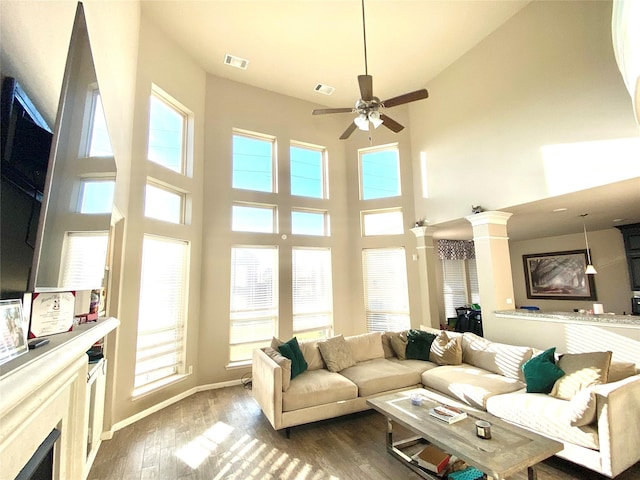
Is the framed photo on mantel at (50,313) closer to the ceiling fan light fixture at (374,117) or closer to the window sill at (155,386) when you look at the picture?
the window sill at (155,386)

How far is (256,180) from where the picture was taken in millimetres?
5613

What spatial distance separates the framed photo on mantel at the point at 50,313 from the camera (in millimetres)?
1246

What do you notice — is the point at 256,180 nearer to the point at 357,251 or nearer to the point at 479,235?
the point at 357,251

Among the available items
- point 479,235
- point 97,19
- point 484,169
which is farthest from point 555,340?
point 97,19

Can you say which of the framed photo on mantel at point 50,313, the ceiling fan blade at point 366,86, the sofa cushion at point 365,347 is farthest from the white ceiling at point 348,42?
the framed photo on mantel at point 50,313

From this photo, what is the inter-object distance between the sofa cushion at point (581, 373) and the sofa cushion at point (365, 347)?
2107 mm

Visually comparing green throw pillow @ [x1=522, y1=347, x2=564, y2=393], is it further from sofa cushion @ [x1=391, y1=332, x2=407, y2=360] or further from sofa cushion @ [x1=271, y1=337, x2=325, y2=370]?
sofa cushion @ [x1=271, y1=337, x2=325, y2=370]

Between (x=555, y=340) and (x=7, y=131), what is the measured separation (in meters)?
5.14

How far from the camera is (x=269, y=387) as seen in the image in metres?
3.24

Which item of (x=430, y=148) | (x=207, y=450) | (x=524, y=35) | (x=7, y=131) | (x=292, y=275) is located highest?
(x=524, y=35)

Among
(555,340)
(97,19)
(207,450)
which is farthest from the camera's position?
(555,340)

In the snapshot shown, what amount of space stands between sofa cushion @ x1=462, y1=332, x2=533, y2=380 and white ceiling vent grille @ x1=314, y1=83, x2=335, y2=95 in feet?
16.6

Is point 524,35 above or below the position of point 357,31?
below

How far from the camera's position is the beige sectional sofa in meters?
2.30
